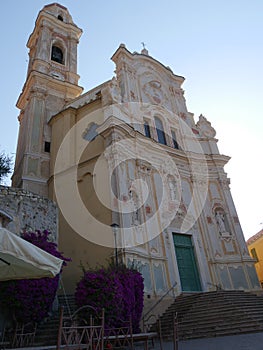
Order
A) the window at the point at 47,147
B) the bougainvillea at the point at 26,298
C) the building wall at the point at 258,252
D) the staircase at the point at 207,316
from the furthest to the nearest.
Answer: the building wall at the point at 258,252 → the window at the point at 47,147 → the staircase at the point at 207,316 → the bougainvillea at the point at 26,298

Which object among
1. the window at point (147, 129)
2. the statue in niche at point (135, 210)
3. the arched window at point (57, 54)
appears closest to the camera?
the statue in niche at point (135, 210)

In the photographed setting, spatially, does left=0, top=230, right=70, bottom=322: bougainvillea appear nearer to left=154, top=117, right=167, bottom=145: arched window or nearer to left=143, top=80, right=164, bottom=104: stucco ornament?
left=154, top=117, right=167, bottom=145: arched window

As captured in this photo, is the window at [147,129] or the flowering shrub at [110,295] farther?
the window at [147,129]

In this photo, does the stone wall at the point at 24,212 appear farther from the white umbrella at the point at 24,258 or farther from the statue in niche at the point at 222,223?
the statue in niche at the point at 222,223

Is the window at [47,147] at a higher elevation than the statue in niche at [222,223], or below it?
higher

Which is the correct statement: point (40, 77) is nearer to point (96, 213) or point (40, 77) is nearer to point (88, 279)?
point (96, 213)

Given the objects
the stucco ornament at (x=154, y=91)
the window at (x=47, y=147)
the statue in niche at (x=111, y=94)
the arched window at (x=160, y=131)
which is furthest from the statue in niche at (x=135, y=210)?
the stucco ornament at (x=154, y=91)

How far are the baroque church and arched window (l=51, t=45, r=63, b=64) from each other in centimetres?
143

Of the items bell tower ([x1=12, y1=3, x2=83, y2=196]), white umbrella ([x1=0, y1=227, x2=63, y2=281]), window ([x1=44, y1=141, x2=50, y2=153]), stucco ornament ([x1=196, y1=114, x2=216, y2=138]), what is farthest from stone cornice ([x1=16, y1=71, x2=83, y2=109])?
white umbrella ([x1=0, y1=227, x2=63, y2=281])

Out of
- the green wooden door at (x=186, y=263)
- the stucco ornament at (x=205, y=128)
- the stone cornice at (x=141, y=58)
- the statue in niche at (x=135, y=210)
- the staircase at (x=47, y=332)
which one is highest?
the stone cornice at (x=141, y=58)

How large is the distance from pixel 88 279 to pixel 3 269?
9.75ft

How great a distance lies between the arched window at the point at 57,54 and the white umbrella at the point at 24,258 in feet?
66.6

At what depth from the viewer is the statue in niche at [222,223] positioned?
49.7 feet

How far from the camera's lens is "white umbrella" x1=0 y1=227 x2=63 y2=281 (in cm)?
411
